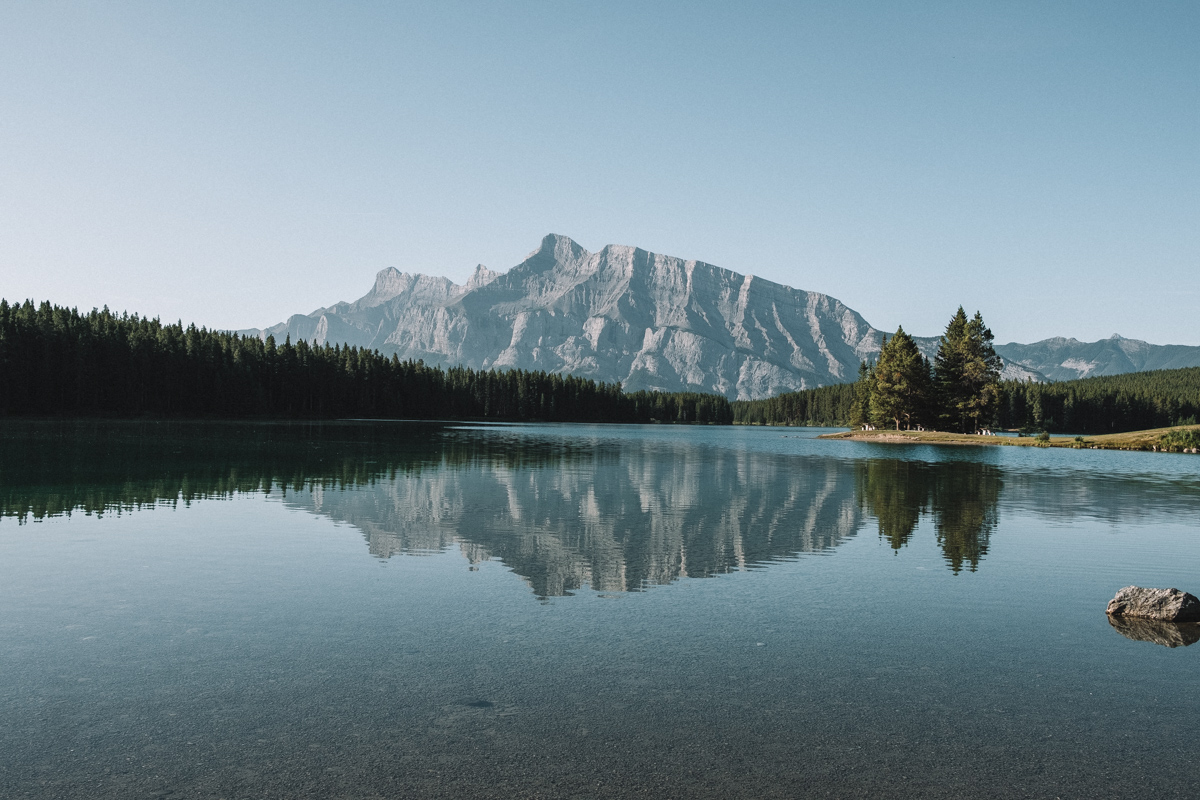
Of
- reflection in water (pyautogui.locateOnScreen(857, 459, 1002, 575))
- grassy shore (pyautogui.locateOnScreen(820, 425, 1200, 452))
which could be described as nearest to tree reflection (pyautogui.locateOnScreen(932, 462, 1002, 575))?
reflection in water (pyautogui.locateOnScreen(857, 459, 1002, 575))

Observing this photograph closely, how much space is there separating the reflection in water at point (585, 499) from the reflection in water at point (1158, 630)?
4.95 m

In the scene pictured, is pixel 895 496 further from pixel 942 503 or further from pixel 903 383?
pixel 903 383

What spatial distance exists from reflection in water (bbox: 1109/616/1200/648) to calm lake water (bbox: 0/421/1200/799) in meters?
0.14

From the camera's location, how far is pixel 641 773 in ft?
26.0

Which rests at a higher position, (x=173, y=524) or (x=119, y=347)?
(x=119, y=347)

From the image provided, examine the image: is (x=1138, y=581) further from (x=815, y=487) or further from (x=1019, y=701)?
(x=815, y=487)

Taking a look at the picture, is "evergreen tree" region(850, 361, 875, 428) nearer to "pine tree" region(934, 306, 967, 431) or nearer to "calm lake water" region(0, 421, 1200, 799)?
"pine tree" region(934, 306, 967, 431)

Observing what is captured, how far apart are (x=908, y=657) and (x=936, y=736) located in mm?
3314

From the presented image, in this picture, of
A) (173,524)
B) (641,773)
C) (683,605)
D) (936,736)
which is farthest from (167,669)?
(173,524)

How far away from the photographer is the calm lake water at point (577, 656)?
26.5 ft

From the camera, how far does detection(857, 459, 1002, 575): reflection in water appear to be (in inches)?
934

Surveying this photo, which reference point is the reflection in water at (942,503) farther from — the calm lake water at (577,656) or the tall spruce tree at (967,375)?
the tall spruce tree at (967,375)

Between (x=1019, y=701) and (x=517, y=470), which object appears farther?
(x=517, y=470)

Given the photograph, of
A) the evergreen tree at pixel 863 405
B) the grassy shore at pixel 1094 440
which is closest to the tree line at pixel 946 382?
the grassy shore at pixel 1094 440
